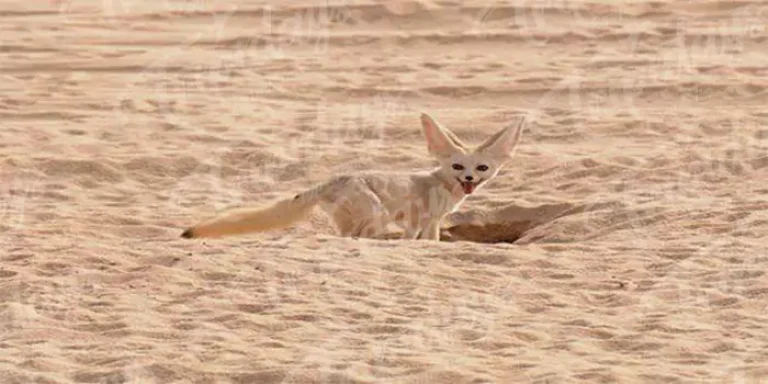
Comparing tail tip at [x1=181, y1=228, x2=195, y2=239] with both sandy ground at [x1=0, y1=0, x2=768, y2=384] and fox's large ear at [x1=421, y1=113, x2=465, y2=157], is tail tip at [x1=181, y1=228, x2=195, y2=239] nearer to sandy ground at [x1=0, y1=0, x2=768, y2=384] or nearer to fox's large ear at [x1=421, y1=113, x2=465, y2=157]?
sandy ground at [x1=0, y1=0, x2=768, y2=384]

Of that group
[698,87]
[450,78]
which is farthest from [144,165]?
[698,87]

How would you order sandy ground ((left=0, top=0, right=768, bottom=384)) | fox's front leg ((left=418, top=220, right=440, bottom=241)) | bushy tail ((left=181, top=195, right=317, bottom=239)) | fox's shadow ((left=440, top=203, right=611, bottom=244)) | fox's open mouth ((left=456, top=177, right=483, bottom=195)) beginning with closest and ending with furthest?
sandy ground ((left=0, top=0, right=768, bottom=384)) → bushy tail ((left=181, top=195, right=317, bottom=239)) → fox's open mouth ((left=456, top=177, right=483, bottom=195)) → fox's front leg ((left=418, top=220, right=440, bottom=241)) → fox's shadow ((left=440, top=203, right=611, bottom=244))

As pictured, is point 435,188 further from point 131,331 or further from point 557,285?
point 131,331

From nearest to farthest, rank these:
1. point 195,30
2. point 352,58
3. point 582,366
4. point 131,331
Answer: point 582,366 → point 131,331 → point 352,58 → point 195,30

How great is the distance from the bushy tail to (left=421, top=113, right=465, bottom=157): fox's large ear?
71 centimetres

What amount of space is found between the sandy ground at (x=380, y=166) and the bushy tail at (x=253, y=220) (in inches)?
4.2

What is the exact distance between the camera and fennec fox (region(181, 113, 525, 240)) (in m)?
8.85

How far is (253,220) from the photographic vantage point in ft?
28.9

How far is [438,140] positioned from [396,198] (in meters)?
0.37

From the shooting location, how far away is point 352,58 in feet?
46.4

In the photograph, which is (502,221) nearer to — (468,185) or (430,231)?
(430,231)

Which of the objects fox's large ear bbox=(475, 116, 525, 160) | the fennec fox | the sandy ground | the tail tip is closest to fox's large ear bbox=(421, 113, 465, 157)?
the fennec fox

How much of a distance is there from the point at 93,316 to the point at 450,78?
21.1 ft

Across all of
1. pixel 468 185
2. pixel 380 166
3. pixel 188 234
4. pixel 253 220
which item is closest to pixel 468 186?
pixel 468 185
